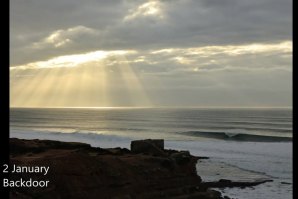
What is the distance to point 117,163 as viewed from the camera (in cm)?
2139

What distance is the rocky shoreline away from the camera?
18688 millimetres

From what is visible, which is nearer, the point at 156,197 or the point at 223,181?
the point at 156,197

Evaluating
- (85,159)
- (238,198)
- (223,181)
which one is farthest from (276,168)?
(85,159)

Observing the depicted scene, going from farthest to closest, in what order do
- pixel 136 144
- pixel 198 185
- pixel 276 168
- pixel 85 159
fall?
pixel 276 168 → pixel 136 144 → pixel 198 185 → pixel 85 159

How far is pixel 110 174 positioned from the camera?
20172 mm

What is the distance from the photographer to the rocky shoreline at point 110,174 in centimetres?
1869

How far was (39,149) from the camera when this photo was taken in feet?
80.2

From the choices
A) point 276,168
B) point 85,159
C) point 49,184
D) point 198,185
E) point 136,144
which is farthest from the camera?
point 276,168
